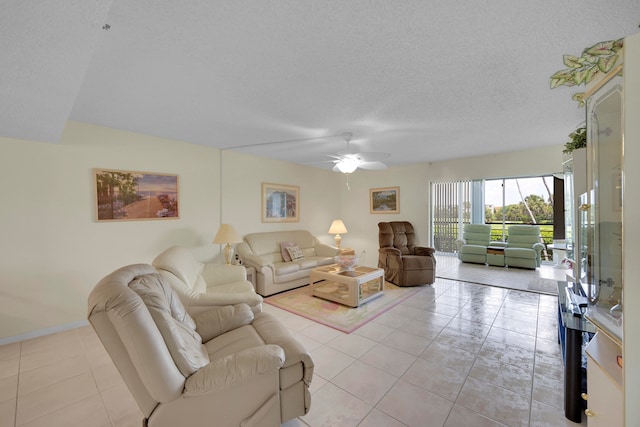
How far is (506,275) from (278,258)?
4.62 meters

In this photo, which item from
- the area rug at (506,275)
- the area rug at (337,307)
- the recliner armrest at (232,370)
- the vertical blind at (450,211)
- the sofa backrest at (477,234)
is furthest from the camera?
the vertical blind at (450,211)

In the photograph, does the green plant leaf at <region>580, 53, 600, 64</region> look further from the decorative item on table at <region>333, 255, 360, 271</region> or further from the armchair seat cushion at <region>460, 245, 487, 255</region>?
the armchair seat cushion at <region>460, 245, 487, 255</region>

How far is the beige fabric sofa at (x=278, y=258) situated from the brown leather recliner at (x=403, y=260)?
1.07 m

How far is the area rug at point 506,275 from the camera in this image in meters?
4.35

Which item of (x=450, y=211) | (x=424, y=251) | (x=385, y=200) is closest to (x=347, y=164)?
(x=424, y=251)

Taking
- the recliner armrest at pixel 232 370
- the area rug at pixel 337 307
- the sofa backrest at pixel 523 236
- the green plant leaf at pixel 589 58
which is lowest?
the area rug at pixel 337 307

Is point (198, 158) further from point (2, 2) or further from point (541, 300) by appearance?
point (541, 300)

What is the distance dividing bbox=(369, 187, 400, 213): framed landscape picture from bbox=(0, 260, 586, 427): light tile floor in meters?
3.21

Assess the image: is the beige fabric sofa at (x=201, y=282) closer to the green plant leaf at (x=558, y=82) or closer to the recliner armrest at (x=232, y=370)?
the recliner armrest at (x=232, y=370)

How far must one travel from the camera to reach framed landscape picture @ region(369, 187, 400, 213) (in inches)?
238

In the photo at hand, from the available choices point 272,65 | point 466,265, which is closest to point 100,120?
point 272,65

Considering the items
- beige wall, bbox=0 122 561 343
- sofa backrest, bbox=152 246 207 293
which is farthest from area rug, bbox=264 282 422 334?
beige wall, bbox=0 122 561 343

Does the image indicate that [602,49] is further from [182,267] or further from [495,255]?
[495,255]

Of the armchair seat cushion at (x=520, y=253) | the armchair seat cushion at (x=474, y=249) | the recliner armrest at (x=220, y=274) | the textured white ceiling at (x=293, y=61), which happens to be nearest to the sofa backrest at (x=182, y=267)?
the recliner armrest at (x=220, y=274)
